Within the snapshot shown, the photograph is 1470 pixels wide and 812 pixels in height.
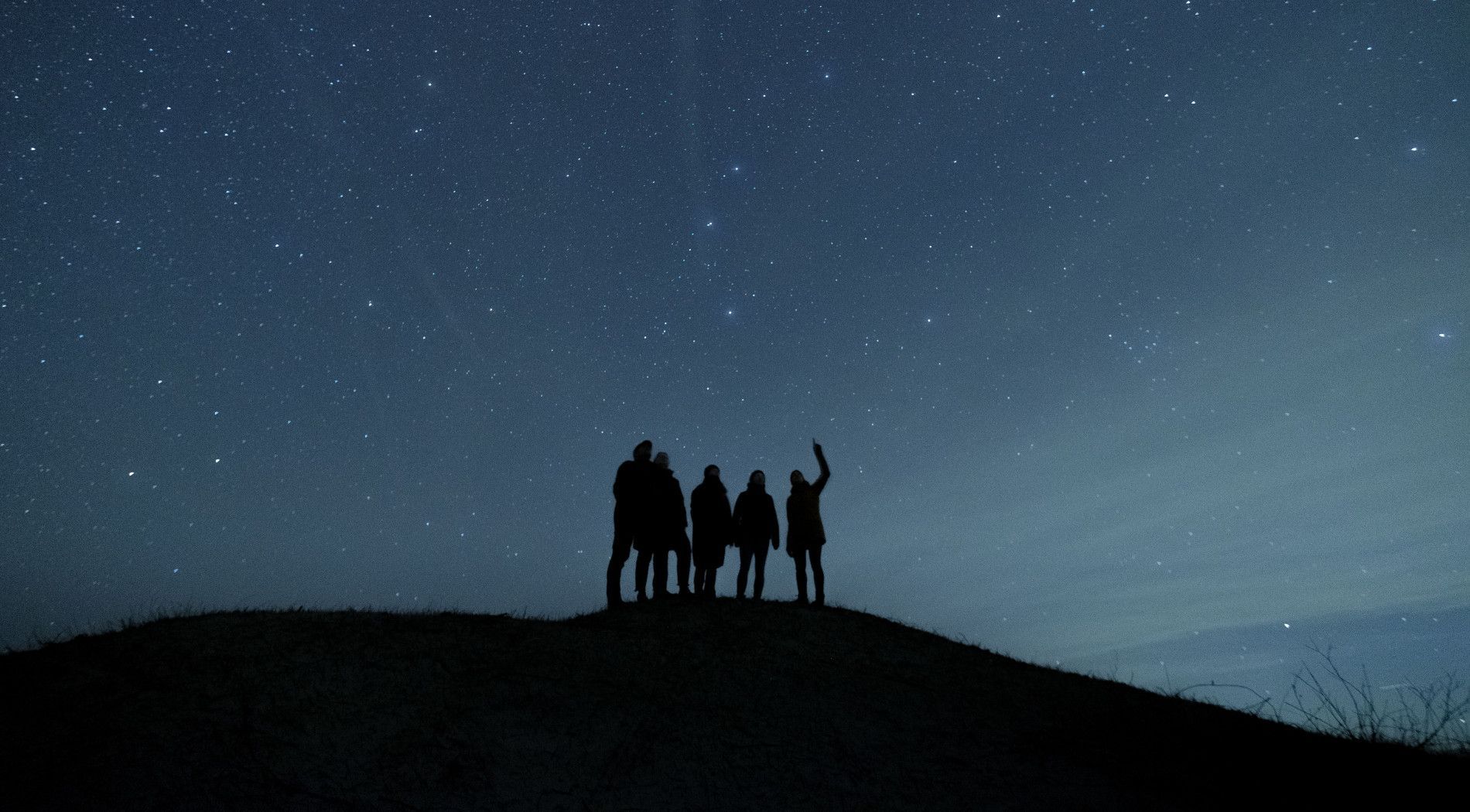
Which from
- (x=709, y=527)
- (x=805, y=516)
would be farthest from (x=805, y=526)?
(x=709, y=527)

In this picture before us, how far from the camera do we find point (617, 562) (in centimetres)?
1036

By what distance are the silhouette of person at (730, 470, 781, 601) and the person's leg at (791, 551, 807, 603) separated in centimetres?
52

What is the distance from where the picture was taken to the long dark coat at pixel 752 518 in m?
11.5

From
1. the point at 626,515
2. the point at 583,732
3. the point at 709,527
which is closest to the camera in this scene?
the point at 583,732

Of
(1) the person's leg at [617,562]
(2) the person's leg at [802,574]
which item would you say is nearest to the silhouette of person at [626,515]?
(1) the person's leg at [617,562]

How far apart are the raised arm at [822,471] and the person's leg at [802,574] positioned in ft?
3.32

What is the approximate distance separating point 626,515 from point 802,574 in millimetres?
2983

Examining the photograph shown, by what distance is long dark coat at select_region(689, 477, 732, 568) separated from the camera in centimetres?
1136

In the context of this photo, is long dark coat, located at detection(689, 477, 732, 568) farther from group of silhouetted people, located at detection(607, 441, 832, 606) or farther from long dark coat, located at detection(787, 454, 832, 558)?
long dark coat, located at detection(787, 454, 832, 558)

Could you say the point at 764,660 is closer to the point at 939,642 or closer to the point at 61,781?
the point at 939,642

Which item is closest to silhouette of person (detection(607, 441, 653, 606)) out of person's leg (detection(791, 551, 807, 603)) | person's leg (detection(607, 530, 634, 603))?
person's leg (detection(607, 530, 634, 603))

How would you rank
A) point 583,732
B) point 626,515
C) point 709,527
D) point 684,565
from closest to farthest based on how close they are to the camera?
point 583,732
point 626,515
point 684,565
point 709,527

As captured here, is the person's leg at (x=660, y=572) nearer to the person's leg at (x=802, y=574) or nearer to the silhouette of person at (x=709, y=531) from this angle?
the silhouette of person at (x=709, y=531)

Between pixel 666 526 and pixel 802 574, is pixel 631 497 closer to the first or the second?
pixel 666 526
